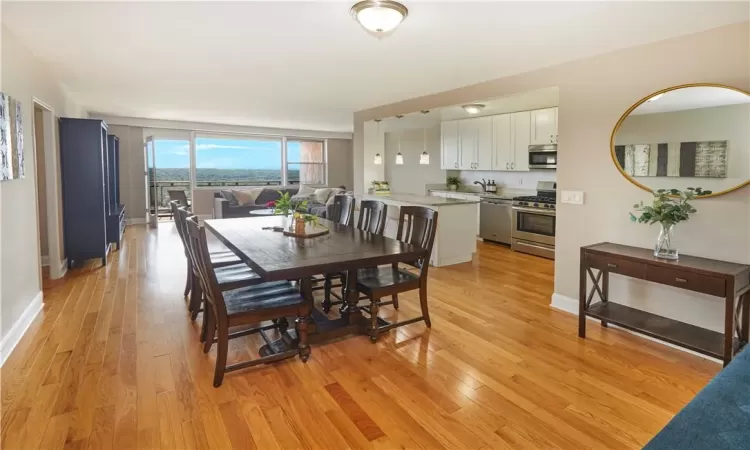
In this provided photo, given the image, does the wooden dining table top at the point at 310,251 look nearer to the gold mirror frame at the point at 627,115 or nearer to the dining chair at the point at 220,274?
the dining chair at the point at 220,274

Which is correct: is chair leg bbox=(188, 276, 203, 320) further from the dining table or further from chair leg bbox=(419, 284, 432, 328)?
chair leg bbox=(419, 284, 432, 328)

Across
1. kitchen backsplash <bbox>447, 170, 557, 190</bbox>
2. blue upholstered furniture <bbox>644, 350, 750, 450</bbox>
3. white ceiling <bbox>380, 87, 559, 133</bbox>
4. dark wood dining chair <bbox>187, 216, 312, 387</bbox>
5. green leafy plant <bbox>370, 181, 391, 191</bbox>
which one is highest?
white ceiling <bbox>380, 87, 559, 133</bbox>

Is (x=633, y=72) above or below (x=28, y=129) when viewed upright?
above

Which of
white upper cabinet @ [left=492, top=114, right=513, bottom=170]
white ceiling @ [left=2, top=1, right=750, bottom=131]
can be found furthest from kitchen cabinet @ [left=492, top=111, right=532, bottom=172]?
white ceiling @ [left=2, top=1, right=750, bottom=131]

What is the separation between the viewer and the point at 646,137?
10.3ft

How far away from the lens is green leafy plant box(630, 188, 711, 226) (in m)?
2.79

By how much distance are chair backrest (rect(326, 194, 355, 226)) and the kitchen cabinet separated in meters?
3.50

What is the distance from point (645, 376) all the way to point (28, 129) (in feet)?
16.4

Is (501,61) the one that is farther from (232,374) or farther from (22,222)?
(22,222)

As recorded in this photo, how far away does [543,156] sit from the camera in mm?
6523

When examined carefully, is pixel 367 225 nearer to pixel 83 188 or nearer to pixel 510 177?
pixel 83 188

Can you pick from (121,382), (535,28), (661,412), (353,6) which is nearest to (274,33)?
(353,6)

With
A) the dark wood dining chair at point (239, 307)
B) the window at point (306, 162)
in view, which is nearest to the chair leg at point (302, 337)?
the dark wood dining chair at point (239, 307)

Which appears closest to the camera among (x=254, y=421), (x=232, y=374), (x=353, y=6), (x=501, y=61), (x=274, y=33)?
(x=254, y=421)
